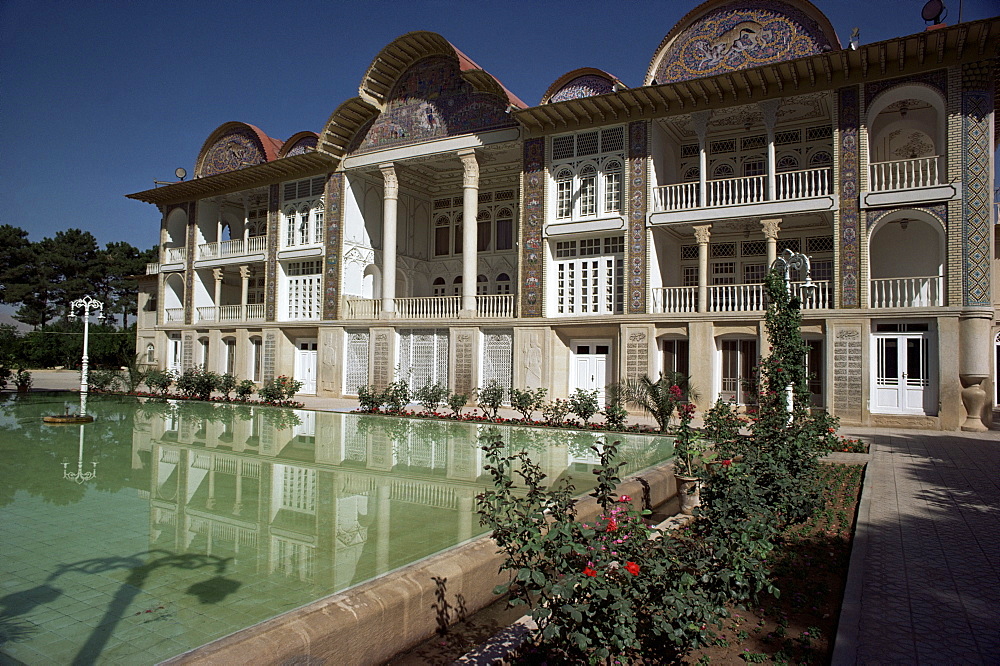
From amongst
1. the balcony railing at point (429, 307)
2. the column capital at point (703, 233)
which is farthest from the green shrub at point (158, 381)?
the column capital at point (703, 233)

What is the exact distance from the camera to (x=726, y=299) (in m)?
16.2

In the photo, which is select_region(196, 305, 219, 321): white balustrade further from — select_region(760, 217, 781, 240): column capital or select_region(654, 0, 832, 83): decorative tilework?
select_region(760, 217, 781, 240): column capital

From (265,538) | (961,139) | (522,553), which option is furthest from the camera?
(961,139)

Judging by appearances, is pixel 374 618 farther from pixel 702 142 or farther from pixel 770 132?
pixel 702 142

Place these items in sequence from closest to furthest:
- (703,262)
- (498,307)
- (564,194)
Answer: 1. (703,262)
2. (564,194)
3. (498,307)

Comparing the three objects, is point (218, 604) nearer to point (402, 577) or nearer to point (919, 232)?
point (402, 577)

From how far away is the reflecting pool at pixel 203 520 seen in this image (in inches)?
143

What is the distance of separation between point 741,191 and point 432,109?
384 inches

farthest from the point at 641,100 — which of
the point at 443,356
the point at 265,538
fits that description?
the point at 265,538

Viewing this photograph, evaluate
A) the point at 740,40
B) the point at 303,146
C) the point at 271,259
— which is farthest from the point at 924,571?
the point at 303,146

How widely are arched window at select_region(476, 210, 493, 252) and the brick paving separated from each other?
52.9 feet

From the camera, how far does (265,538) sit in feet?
Result: 17.3

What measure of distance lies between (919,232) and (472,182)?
38.8ft

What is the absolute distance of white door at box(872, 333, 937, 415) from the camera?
13.8 m
